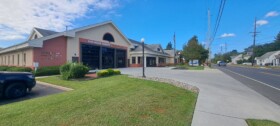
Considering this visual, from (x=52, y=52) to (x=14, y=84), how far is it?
13.9 metres

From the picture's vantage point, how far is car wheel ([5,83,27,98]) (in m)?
7.99

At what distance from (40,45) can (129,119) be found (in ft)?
60.6

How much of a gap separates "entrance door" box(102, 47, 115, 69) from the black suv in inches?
818

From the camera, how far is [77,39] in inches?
965

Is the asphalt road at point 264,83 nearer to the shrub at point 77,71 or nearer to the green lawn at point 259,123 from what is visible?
the green lawn at point 259,123

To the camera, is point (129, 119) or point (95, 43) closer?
point (129, 119)

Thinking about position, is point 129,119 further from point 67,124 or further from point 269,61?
point 269,61

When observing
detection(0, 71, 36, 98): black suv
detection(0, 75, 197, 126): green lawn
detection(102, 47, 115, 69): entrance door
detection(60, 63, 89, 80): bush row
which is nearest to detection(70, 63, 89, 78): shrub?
detection(60, 63, 89, 80): bush row

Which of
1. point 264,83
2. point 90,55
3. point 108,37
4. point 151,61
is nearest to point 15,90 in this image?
point 264,83

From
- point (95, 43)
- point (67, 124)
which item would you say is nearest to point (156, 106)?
point (67, 124)

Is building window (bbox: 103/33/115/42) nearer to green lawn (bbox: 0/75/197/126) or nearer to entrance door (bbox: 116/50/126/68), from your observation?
entrance door (bbox: 116/50/126/68)

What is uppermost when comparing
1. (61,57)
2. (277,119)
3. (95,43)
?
(95,43)

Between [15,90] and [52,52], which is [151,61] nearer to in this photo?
[52,52]

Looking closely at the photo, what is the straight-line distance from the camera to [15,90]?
8258mm
